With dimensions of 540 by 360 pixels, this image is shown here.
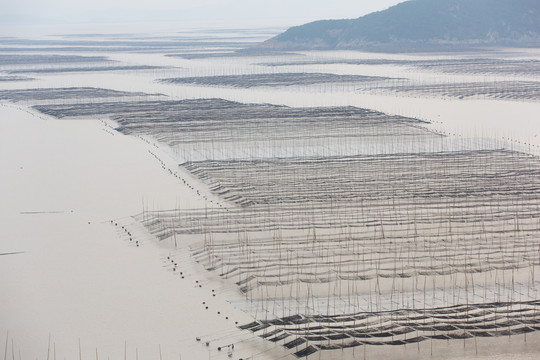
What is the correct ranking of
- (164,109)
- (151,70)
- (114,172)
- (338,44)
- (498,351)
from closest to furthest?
(498,351), (114,172), (164,109), (151,70), (338,44)

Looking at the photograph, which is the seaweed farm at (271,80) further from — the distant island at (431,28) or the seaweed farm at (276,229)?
the distant island at (431,28)

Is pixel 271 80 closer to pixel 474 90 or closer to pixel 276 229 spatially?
pixel 474 90

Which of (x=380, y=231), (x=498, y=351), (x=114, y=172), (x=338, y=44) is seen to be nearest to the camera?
(x=498, y=351)

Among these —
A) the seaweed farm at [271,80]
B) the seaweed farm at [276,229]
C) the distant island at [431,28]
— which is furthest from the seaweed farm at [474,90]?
the distant island at [431,28]

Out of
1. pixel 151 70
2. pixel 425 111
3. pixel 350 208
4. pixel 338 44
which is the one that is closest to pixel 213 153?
pixel 350 208

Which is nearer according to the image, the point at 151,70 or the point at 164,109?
the point at 164,109

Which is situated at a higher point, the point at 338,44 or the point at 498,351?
the point at 338,44

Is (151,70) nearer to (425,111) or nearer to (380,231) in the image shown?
(425,111)
